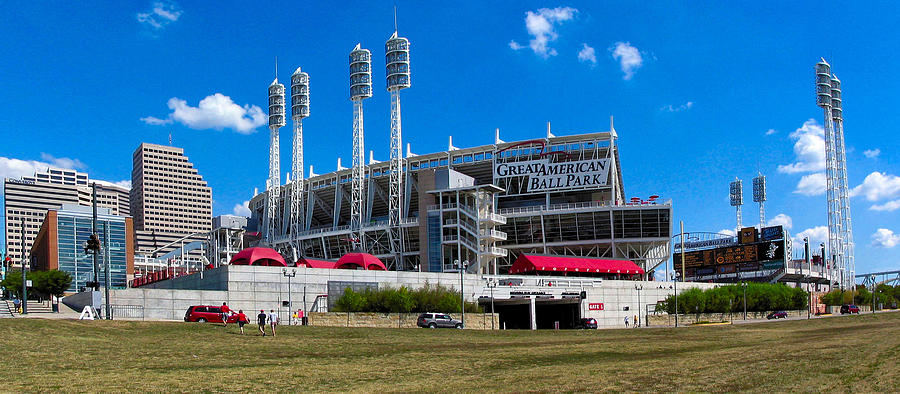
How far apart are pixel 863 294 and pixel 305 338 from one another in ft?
418

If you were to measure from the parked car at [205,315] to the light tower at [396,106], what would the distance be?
73.4 meters

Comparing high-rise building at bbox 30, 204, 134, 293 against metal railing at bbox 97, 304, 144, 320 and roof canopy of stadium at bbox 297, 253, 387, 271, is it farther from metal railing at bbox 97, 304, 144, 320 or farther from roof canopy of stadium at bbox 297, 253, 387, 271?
metal railing at bbox 97, 304, 144, 320

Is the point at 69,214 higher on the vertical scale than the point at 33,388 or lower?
higher

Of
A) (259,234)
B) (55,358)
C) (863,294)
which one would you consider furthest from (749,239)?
(55,358)

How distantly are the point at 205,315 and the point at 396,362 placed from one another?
26318 mm

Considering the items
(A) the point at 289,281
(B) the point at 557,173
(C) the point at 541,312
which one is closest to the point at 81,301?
(A) the point at 289,281

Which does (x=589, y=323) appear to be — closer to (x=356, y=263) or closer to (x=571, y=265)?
(x=356, y=263)

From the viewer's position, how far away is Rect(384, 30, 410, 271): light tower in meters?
130

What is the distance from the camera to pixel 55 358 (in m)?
30.5

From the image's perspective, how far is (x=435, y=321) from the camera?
63188 mm

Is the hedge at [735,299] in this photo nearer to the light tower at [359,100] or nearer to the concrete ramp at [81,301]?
the light tower at [359,100]

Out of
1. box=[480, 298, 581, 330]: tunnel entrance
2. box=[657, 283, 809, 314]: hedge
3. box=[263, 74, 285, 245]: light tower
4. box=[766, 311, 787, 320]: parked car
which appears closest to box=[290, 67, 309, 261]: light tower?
box=[263, 74, 285, 245]: light tower

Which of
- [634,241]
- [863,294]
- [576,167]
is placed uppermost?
[576,167]

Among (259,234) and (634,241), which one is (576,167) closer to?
(634,241)
